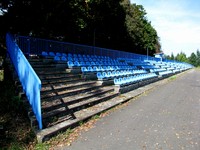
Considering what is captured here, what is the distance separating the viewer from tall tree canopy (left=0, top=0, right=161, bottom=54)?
13.8 m

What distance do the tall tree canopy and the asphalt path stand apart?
889 cm

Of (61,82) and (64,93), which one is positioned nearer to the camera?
(64,93)

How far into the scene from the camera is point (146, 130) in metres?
6.78

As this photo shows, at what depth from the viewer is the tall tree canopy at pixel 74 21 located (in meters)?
13.8

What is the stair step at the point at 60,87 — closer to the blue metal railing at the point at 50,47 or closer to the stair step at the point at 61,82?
the stair step at the point at 61,82

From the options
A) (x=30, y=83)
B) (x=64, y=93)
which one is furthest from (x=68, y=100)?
(x=30, y=83)

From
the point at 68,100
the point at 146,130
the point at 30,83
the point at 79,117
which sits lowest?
the point at 146,130

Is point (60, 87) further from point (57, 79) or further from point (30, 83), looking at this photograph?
point (30, 83)

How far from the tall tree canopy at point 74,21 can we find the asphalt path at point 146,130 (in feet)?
29.2

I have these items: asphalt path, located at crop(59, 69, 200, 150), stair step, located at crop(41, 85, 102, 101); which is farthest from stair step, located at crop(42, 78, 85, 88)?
asphalt path, located at crop(59, 69, 200, 150)

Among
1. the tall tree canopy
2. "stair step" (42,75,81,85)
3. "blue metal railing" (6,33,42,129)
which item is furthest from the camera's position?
the tall tree canopy

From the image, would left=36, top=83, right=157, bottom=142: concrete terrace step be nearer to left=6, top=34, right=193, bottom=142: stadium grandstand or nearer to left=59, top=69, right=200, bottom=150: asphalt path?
left=6, top=34, right=193, bottom=142: stadium grandstand

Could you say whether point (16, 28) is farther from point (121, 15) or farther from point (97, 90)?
point (121, 15)

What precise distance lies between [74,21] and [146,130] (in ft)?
43.9
